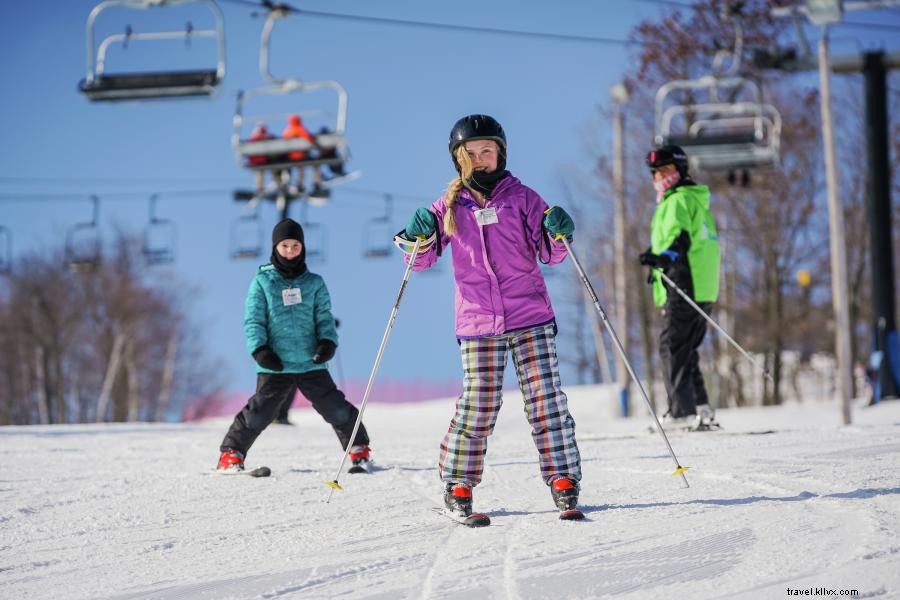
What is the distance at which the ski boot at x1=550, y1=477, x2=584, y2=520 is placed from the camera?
4.06 metres

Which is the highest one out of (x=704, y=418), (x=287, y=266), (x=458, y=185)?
(x=458, y=185)

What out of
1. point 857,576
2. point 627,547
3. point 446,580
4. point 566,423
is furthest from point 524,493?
point 857,576

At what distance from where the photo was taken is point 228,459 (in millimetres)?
6035

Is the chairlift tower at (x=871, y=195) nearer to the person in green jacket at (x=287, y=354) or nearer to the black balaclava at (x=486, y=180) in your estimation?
the person in green jacket at (x=287, y=354)

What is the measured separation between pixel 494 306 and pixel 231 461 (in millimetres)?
2489

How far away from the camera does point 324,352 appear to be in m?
5.88

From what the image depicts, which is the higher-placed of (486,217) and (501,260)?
(486,217)

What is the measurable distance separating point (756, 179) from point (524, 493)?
1985 cm

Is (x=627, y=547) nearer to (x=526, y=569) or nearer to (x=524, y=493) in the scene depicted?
(x=526, y=569)

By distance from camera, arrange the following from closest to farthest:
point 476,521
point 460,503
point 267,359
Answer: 1. point 476,521
2. point 460,503
3. point 267,359

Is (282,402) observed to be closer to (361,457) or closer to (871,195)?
(361,457)

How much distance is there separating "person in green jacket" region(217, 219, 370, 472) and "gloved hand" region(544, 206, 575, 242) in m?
2.07

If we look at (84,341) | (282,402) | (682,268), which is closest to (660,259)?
(682,268)

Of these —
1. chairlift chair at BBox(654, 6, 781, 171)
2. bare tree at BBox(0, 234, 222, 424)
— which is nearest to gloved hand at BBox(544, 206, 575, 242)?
chairlift chair at BBox(654, 6, 781, 171)
